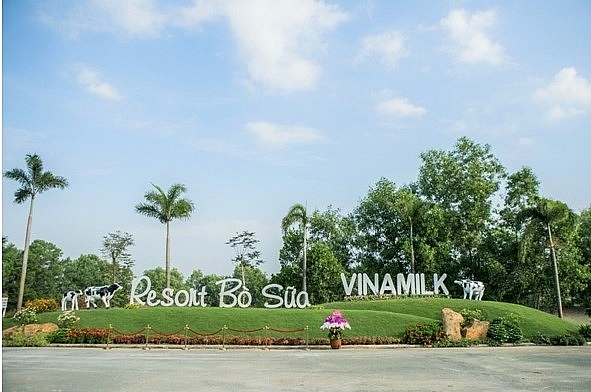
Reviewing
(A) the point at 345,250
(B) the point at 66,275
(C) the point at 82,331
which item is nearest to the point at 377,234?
(A) the point at 345,250

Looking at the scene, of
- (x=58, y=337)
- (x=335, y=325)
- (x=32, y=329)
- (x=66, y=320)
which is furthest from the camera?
(x=66, y=320)

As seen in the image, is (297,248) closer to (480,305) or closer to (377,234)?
(377,234)

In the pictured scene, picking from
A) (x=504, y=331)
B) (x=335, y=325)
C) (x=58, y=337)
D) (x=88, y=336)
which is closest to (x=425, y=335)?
(x=504, y=331)

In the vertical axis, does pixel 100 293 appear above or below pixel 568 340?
above

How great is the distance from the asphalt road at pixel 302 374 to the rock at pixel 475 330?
23.6ft

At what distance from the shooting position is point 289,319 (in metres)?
25.3

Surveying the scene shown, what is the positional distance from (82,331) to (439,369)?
17243 millimetres

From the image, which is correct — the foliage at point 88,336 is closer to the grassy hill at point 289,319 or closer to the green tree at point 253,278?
the grassy hill at point 289,319

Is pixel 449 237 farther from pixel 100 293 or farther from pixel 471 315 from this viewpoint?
pixel 100 293

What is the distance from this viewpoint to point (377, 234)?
4853 cm

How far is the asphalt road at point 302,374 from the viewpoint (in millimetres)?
10297

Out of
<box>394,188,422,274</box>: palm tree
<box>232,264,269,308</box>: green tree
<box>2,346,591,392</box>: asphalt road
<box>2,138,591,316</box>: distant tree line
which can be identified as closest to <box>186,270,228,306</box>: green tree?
<box>232,264,269,308</box>: green tree

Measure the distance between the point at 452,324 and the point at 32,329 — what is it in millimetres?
19861

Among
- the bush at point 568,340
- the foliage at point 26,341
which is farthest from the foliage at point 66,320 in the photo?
the bush at point 568,340
